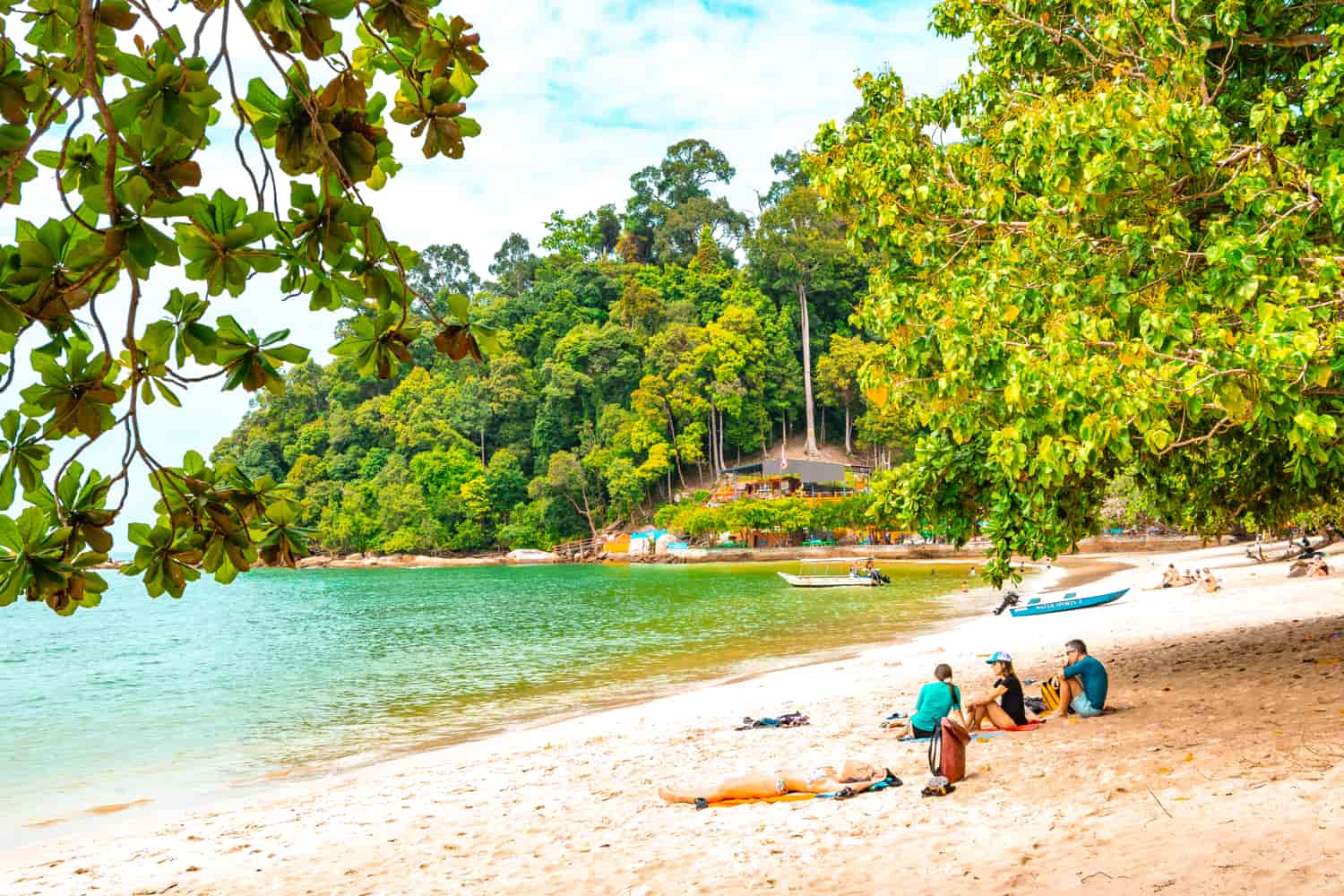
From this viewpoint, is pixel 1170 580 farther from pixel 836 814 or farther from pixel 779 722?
pixel 836 814

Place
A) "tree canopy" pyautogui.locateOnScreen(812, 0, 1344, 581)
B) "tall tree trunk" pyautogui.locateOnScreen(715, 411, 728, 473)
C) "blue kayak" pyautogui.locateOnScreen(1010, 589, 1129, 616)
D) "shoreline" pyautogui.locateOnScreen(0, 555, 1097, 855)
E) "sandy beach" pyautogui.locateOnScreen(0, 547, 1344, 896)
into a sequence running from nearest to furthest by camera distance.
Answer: "sandy beach" pyautogui.locateOnScreen(0, 547, 1344, 896) → "tree canopy" pyautogui.locateOnScreen(812, 0, 1344, 581) → "shoreline" pyautogui.locateOnScreen(0, 555, 1097, 855) → "blue kayak" pyautogui.locateOnScreen(1010, 589, 1129, 616) → "tall tree trunk" pyautogui.locateOnScreen(715, 411, 728, 473)

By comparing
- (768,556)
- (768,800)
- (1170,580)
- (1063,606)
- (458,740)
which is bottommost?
(768,556)

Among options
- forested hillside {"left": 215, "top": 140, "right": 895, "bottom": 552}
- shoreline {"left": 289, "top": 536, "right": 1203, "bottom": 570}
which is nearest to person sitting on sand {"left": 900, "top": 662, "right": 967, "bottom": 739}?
shoreline {"left": 289, "top": 536, "right": 1203, "bottom": 570}

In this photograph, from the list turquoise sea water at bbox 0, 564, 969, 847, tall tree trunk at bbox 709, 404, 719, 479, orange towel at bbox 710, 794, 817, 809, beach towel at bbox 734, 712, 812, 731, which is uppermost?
tall tree trunk at bbox 709, 404, 719, 479

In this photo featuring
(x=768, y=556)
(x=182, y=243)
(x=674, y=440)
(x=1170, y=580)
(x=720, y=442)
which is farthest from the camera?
(x=720, y=442)

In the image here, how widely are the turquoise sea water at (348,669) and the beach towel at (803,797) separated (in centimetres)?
479

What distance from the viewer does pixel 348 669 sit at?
21.8 metres

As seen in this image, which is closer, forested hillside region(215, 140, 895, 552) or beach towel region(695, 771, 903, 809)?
beach towel region(695, 771, 903, 809)

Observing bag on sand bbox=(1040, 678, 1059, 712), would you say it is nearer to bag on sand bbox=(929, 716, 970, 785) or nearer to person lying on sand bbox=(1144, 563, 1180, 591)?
bag on sand bbox=(929, 716, 970, 785)

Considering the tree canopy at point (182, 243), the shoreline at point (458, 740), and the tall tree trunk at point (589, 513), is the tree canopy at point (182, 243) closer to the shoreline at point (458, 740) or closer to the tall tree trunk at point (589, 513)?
the shoreline at point (458, 740)

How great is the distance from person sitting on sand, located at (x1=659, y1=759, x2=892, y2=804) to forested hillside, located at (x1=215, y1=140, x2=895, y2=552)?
59807mm

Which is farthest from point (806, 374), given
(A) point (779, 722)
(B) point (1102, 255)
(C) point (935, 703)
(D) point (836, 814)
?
(D) point (836, 814)

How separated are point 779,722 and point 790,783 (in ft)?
10.9

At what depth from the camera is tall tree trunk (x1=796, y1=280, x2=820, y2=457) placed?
7188 cm
